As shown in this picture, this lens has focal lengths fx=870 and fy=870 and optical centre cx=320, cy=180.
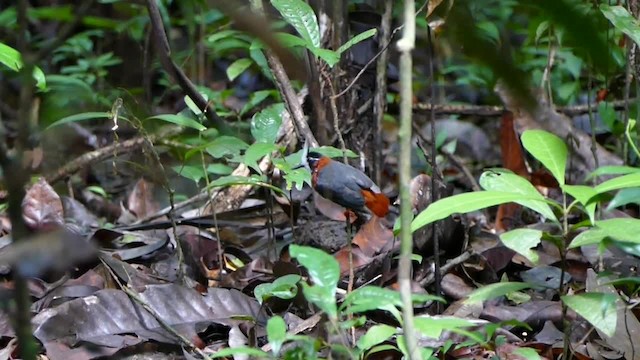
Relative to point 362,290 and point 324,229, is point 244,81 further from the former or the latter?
point 362,290

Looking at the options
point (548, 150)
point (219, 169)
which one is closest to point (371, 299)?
point (548, 150)

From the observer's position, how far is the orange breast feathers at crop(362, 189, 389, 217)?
7.16 feet

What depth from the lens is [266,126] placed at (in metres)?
2.23

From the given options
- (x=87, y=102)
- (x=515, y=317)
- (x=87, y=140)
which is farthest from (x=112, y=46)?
(x=515, y=317)

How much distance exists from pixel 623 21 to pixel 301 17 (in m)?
0.80

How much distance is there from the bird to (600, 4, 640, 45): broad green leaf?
72cm

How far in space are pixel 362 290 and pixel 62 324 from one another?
837mm

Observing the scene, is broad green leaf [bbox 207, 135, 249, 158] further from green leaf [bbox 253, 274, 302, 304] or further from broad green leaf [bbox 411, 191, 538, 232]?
broad green leaf [bbox 411, 191, 538, 232]

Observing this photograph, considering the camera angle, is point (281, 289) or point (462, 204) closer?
point (462, 204)

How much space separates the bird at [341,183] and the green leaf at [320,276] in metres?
0.76

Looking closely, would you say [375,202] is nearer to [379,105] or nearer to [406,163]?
[379,105]

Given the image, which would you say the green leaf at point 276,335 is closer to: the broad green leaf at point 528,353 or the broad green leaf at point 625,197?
the broad green leaf at point 528,353

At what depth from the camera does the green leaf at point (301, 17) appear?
2.06 metres

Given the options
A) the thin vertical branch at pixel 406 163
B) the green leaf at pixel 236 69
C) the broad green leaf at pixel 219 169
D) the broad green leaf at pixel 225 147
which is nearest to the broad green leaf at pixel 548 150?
the thin vertical branch at pixel 406 163
